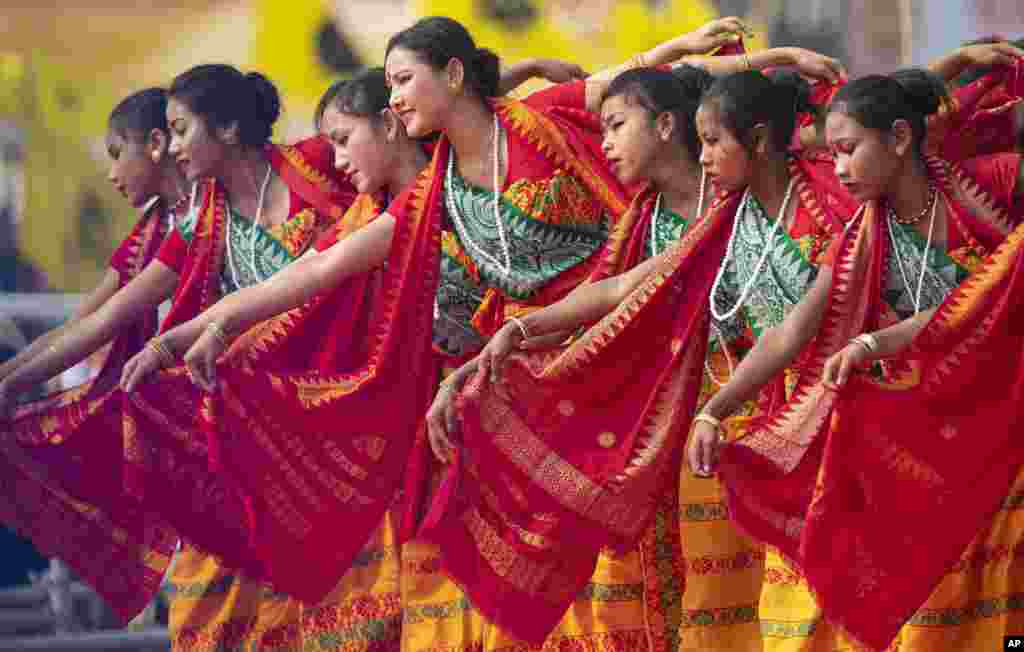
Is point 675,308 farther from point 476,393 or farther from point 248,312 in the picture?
point 248,312

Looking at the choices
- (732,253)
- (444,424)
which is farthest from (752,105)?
(444,424)

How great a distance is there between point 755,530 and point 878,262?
56cm

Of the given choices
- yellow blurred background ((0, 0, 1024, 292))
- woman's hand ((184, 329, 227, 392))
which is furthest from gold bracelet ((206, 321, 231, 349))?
yellow blurred background ((0, 0, 1024, 292))

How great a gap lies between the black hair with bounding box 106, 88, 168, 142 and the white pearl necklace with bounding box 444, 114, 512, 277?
115cm

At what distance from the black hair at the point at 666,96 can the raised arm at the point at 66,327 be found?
1607mm

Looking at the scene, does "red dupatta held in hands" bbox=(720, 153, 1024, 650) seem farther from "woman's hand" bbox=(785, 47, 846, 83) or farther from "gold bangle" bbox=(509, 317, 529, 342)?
"woman's hand" bbox=(785, 47, 846, 83)

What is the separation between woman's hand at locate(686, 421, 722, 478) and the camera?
3656mm

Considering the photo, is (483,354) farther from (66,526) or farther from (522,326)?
(66,526)

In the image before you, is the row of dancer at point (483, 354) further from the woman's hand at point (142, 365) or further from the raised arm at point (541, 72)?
the raised arm at point (541, 72)

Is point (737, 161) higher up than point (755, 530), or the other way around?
point (737, 161)

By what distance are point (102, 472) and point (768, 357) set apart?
76.5 inches

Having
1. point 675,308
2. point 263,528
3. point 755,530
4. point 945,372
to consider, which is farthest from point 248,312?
point 945,372

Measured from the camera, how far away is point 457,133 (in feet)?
14.3

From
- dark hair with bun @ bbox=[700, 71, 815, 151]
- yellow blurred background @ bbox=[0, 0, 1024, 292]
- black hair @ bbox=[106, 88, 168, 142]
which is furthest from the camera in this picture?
yellow blurred background @ bbox=[0, 0, 1024, 292]
